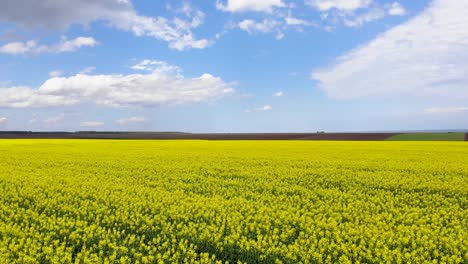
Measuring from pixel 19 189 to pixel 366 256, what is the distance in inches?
446

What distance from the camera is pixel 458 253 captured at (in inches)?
245

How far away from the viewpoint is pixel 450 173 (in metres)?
15.7

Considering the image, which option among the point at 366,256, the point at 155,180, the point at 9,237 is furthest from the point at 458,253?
Result: the point at 155,180

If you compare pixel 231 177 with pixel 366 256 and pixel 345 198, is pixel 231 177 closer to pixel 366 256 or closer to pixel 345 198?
pixel 345 198

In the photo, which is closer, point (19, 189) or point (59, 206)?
point (59, 206)

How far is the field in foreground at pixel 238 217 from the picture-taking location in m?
6.41

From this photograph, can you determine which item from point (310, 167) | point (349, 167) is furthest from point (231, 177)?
point (349, 167)

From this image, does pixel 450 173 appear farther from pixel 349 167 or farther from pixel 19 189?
pixel 19 189

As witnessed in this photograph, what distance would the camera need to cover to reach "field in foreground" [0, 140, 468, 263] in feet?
21.0

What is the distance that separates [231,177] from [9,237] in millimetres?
9113

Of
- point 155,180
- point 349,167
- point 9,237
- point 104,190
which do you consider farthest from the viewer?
point 349,167

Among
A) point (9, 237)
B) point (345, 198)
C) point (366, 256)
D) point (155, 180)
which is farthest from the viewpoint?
point (155, 180)

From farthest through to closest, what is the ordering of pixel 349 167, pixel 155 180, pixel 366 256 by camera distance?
1. pixel 349 167
2. pixel 155 180
3. pixel 366 256

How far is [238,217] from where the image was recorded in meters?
8.22
